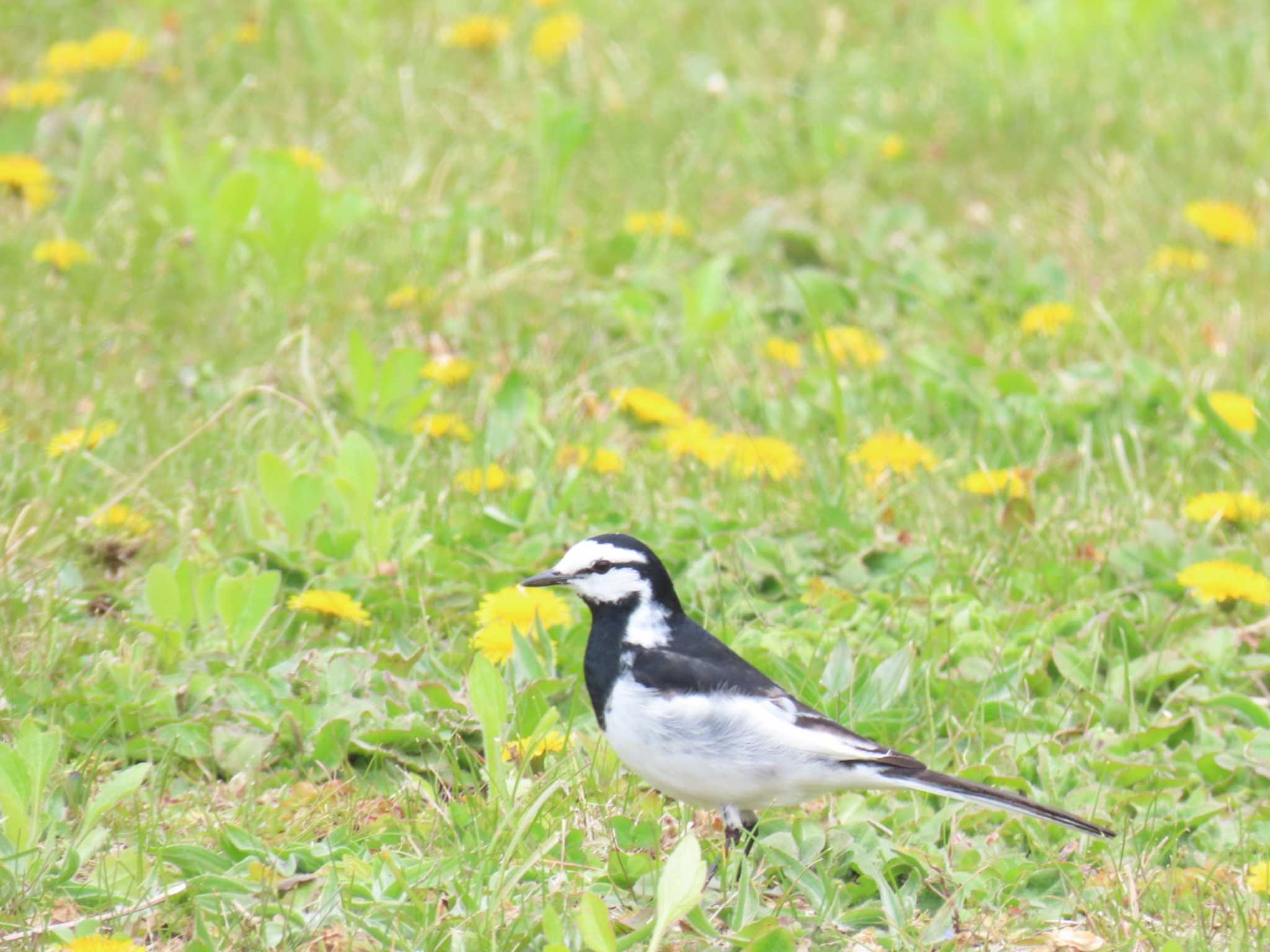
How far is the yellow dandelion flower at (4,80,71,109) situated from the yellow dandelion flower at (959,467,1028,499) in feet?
13.5

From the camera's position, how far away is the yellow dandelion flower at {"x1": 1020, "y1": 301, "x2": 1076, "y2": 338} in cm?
606

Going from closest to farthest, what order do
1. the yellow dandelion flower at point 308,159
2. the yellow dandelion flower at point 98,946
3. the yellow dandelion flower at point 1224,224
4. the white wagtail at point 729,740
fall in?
1. the yellow dandelion flower at point 98,946
2. the white wagtail at point 729,740
3. the yellow dandelion flower at point 308,159
4. the yellow dandelion flower at point 1224,224

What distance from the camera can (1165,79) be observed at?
7730 mm

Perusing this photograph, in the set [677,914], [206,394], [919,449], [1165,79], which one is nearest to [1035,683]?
[919,449]

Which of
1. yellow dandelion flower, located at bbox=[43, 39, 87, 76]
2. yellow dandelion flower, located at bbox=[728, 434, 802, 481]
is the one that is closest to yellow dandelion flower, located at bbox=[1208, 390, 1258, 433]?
yellow dandelion flower, located at bbox=[728, 434, 802, 481]

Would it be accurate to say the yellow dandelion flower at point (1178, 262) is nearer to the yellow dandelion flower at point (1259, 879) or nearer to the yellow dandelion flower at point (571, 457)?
the yellow dandelion flower at point (571, 457)

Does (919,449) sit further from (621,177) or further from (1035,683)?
(621,177)

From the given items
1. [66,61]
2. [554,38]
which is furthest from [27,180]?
[554,38]

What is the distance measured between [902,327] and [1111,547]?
1.90 m

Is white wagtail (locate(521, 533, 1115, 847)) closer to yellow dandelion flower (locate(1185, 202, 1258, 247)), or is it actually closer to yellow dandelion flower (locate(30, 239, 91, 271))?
yellow dandelion flower (locate(30, 239, 91, 271))

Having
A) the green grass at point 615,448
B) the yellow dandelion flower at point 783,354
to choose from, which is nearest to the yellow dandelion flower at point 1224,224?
the green grass at point 615,448

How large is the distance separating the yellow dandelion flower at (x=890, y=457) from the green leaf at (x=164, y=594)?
6.92ft

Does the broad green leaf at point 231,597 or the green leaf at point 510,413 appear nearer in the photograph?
the broad green leaf at point 231,597

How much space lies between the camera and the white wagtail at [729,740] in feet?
10.6
